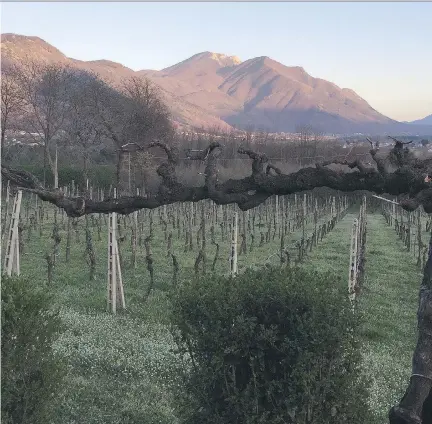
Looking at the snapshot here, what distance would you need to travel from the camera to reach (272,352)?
14.3 feet

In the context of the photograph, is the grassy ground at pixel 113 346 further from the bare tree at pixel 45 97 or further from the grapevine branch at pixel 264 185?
the bare tree at pixel 45 97

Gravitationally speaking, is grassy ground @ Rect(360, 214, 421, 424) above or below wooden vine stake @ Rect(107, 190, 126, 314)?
below

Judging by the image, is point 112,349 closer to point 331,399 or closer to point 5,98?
point 331,399

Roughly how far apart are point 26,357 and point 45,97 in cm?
3639

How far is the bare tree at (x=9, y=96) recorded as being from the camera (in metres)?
32.3

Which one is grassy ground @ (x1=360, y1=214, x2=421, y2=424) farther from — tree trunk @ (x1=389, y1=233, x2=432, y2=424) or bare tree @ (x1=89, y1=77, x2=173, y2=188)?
bare tree @ (x1=89, y1=77, x2=173, y2=188)

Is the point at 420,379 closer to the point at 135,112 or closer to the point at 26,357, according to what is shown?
the point at 26,357

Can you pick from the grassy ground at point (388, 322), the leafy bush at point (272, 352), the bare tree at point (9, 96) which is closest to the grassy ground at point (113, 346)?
the leafy bush at point (272, 352)

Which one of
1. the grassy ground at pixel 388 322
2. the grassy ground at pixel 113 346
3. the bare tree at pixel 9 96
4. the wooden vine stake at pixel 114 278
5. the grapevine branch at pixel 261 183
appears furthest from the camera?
the bare tree at pixel 9 96

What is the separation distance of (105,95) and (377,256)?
1090 inches

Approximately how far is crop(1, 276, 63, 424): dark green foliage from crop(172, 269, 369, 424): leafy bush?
52.6 inches

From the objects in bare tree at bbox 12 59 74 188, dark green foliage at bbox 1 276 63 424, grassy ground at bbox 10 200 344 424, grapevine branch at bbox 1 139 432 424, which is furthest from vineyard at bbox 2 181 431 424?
bare tree at bbox 12 59 74 188

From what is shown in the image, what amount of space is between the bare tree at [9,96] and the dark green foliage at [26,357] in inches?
1114

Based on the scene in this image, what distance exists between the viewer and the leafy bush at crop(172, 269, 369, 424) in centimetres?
426
